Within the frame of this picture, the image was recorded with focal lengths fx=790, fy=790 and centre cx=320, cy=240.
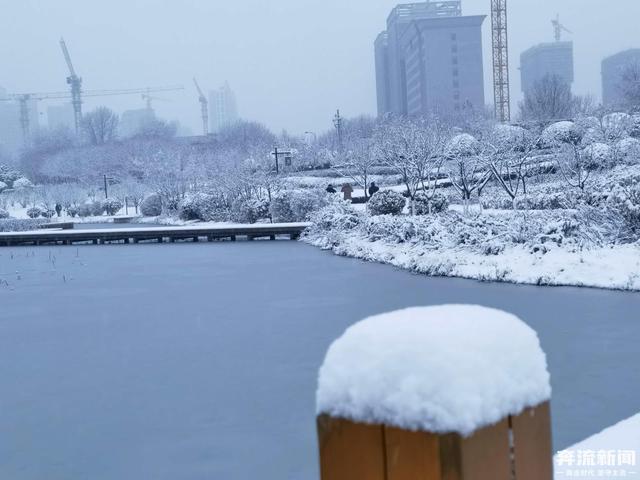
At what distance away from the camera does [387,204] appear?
81.7ft

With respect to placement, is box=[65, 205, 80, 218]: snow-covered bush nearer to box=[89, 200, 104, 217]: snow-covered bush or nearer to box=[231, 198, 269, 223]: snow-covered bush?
box=[89, 200, 104, 217]: snow-covered bush

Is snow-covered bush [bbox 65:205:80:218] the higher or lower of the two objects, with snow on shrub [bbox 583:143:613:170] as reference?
lower

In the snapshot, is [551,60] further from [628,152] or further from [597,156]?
[597,156]

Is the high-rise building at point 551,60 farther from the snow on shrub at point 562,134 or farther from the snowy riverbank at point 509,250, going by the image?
the snowy riverbank at point 509,250

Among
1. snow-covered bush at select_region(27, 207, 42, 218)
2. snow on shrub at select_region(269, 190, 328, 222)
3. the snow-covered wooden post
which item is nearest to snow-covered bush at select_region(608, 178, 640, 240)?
the snow-covered wooden post

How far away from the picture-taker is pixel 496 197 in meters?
27.7

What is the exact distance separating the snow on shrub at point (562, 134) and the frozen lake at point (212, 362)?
750 inches

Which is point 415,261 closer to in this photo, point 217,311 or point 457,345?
point 217,311

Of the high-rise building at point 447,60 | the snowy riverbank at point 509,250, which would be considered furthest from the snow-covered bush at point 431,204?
the high-rise building at point 447,60

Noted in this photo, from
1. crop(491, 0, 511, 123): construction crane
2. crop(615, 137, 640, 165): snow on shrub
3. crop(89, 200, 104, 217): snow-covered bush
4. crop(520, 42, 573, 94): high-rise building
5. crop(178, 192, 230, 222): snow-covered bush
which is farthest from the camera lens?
crop(520, 42, 573, 94): high-rise building

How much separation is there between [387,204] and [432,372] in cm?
2377

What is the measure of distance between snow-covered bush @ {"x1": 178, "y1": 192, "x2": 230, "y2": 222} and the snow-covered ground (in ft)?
106

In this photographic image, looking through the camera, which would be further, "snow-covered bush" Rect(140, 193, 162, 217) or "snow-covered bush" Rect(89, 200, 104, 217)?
"snow-covered bush" Rect(89, 200, 104, 217)

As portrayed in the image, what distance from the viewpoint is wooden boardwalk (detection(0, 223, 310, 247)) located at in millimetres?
26891
